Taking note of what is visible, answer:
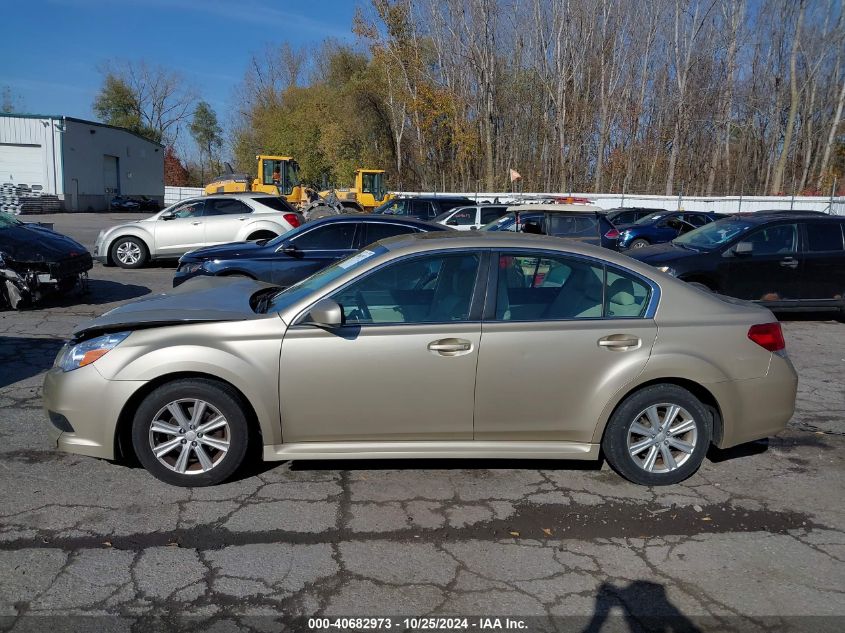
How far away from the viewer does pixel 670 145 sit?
45500 millimetres

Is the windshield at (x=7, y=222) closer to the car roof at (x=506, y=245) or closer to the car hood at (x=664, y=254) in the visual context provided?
the car roof at (x=506, y=245)

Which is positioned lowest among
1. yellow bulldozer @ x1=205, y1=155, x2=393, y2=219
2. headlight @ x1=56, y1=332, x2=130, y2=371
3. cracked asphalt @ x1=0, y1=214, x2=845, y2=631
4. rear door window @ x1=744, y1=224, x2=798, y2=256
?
cracked asphalt @ x1=0, y1=214, x2=845, y2=631

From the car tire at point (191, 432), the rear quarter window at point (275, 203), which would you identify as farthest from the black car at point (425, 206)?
the car tire at point (191, 432)

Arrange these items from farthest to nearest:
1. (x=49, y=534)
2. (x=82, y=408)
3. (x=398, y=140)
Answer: (x=398, y=140), (x=82, y=408), (x=49, y=534)

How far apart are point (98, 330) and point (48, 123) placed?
43.3 metres

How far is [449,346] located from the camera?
426cm

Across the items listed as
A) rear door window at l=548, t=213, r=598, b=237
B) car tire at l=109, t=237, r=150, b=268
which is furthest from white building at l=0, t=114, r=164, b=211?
rear door window at l=548, t=213, r=598, b=237

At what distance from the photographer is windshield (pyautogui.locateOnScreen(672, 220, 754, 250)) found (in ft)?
33.6

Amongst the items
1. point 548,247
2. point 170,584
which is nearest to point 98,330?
point 170,584

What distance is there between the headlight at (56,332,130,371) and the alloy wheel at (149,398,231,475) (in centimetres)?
53

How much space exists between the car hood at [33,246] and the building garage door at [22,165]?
35.5 meters

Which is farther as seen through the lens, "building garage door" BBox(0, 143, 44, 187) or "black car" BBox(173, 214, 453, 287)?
"building garage door" BBox(0, 143, 44, 187)

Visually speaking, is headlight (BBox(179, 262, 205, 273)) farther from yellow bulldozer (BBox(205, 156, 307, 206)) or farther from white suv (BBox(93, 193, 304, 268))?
yellow bulldozer (BBox(205, 156, 307, 206))

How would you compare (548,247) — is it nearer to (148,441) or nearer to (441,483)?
(441,483)
